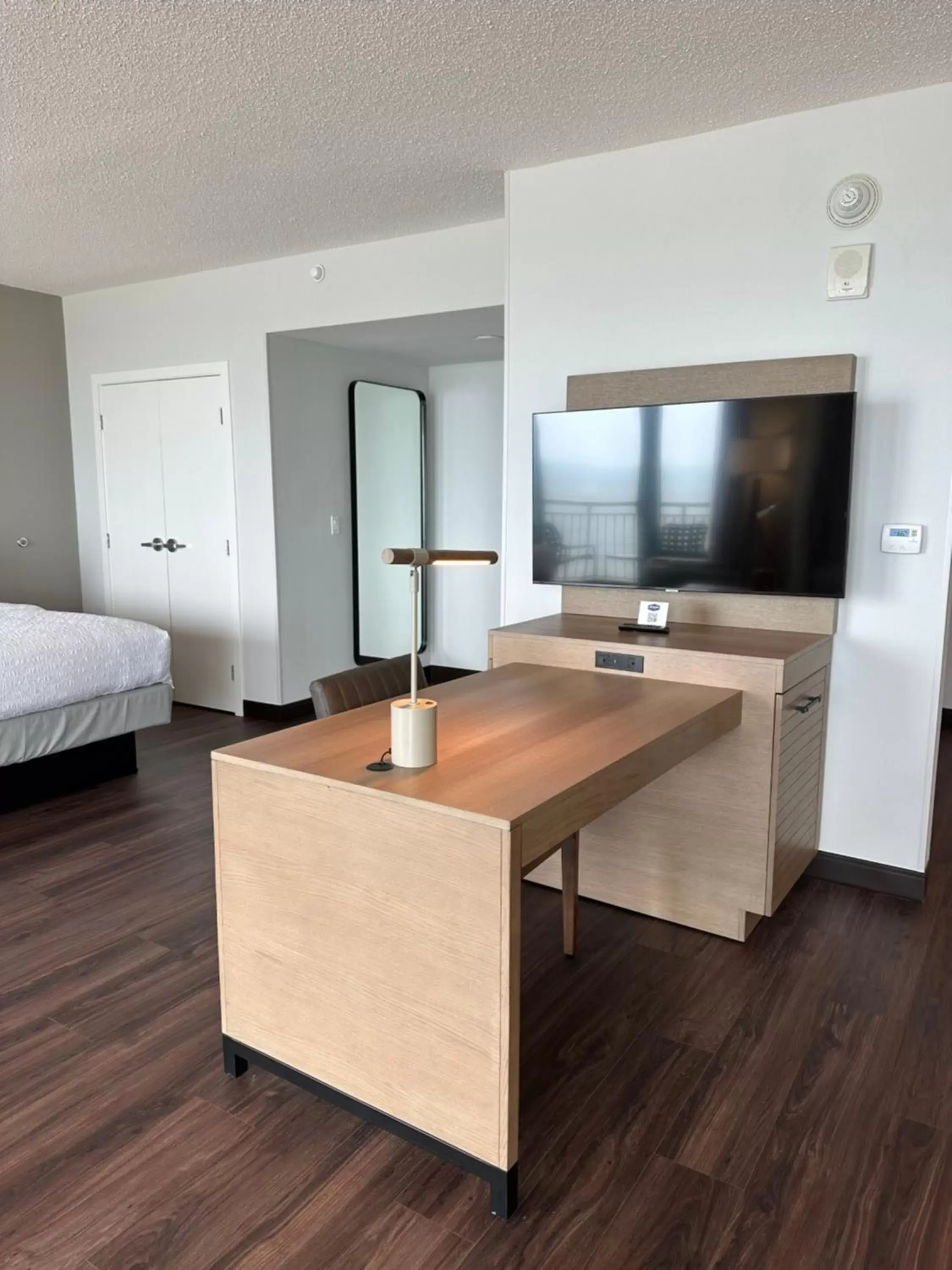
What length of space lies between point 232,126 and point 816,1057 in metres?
3.19

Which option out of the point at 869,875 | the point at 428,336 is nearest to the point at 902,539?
the point at 869,875

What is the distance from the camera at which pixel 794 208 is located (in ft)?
9.18

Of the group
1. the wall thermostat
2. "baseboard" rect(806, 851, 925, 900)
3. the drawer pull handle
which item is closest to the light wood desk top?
the drawer pull handle

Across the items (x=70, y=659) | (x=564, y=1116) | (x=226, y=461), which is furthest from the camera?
(x=226, y=461)

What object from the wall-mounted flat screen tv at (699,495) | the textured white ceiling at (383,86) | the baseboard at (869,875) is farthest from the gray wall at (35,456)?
the baseboard at (869,875)

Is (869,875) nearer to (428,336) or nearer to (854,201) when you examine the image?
(854,201)

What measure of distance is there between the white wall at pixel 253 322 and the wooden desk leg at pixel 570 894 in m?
2.56

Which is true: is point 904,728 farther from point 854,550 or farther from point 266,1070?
point 266,1070

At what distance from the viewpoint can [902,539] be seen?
273cm

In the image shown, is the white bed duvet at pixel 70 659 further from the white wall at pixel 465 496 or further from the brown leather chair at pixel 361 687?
the white wall at pixel 465 496

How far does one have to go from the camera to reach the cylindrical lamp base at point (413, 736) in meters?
1.72

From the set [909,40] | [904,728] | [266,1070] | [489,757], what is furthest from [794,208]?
[266,1070]

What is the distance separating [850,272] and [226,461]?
11.1 ft

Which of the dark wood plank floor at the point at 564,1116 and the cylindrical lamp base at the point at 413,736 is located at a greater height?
the cylindrical lamp base at the point at 413,736
